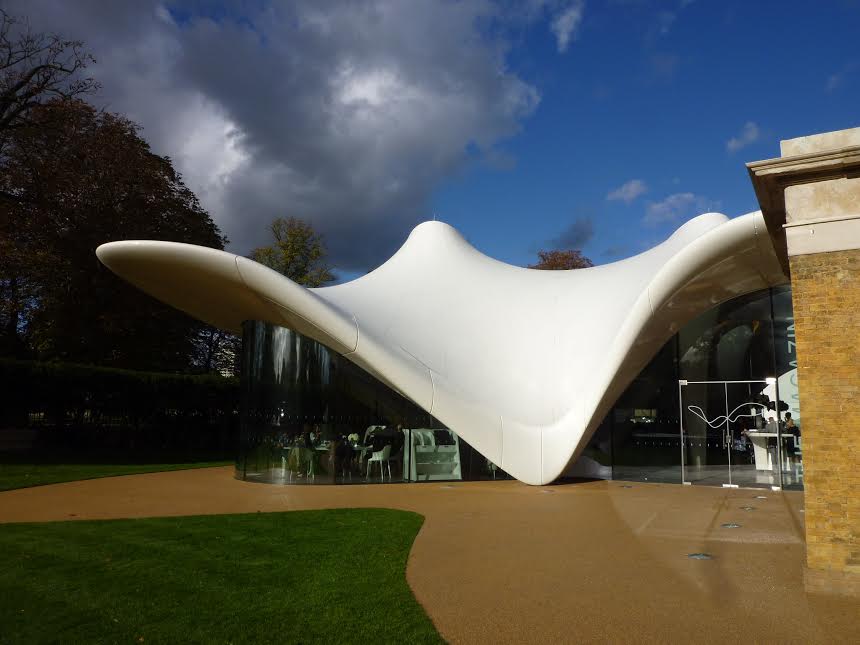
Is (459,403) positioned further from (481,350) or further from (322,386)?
(322,386)

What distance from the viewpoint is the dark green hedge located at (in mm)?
18406

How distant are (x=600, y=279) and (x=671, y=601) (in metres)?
11.0

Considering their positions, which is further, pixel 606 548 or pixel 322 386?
pixel 322 386

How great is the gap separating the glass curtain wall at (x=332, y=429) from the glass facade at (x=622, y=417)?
0.02 metres

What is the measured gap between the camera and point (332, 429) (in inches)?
512

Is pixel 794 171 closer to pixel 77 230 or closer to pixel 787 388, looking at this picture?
pixel 787 388

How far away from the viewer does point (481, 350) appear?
46.2ft

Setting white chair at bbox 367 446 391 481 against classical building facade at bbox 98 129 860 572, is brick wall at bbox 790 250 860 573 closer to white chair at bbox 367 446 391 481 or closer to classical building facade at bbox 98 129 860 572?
classical building facade at bbox 98 129 860 572

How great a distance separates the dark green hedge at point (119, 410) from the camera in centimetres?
1841

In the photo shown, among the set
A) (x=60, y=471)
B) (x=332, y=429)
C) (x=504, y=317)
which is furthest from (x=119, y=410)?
(x=504, y=317)

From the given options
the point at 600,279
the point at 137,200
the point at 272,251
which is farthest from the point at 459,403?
the point at 272,251

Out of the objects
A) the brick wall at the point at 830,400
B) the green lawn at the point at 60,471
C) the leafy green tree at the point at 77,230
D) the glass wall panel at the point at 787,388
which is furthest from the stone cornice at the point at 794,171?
the leafy green tree at the point at 77,230

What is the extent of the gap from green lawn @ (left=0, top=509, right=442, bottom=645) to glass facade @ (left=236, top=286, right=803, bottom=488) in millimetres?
5074

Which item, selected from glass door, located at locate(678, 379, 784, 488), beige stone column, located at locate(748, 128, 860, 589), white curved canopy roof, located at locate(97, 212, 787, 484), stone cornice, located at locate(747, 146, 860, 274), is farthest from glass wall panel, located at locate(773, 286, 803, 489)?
beige stone column, located at locate(748, 128, 860, 589)
